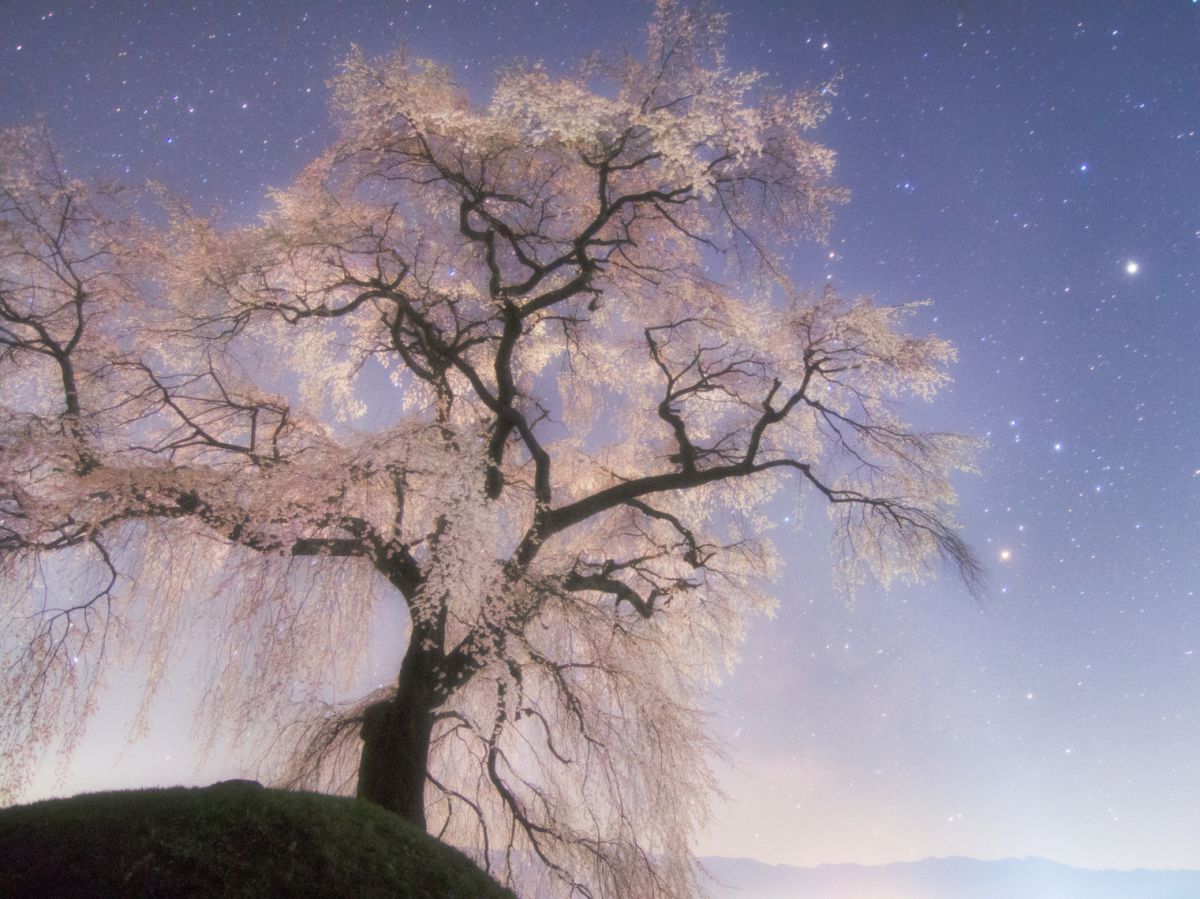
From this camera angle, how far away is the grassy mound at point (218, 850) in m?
5.64

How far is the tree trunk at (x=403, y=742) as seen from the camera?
361 inches

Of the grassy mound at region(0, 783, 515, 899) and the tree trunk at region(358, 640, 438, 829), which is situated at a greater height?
the tree trunk at region(358, 640, 438, 829)

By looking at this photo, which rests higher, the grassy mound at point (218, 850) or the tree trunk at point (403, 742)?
the tree trunk at point (403, 742)

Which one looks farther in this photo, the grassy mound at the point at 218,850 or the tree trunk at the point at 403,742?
the tree trunk at the point at 403,742

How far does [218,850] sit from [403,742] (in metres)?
3.42

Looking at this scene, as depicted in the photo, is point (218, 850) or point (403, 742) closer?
point (218, 850)

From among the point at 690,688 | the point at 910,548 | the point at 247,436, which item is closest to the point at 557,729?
the point at 690,688

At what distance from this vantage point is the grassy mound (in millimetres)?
5641

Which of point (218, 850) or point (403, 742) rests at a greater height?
point (403, 742)

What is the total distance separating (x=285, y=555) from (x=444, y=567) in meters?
2.02

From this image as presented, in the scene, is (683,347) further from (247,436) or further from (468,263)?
(247,436)

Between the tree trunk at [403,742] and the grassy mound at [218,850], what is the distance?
1.28 meters

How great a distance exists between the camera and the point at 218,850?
→ 6215 mm

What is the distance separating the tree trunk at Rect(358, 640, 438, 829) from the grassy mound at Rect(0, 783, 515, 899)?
1.28 metres
